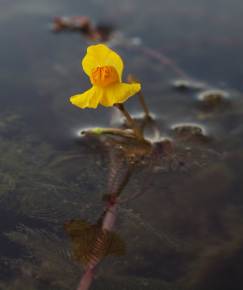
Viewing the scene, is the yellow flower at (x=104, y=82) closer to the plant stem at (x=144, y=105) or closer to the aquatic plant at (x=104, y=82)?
the aquatic plant at (x=104, y=82)

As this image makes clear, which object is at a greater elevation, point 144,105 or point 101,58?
point 144,105

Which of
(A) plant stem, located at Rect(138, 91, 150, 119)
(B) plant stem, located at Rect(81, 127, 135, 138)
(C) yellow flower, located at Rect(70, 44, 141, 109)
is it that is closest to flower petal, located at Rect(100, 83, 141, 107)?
(C) yellow flower, located at Rect(70, 44, 141, 109)

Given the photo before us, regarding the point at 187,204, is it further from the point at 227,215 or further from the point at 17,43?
the point at 17,43

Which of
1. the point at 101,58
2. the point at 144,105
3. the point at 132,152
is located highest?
the point at 144,105

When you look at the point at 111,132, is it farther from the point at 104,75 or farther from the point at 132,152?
the point at 104,75

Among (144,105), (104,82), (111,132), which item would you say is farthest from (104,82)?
(144,105)

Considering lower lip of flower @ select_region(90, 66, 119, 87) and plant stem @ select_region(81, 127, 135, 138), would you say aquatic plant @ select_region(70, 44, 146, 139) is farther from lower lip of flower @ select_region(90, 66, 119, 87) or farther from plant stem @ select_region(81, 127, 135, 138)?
plant stem @ select_region(81, 127, 135, 138)
